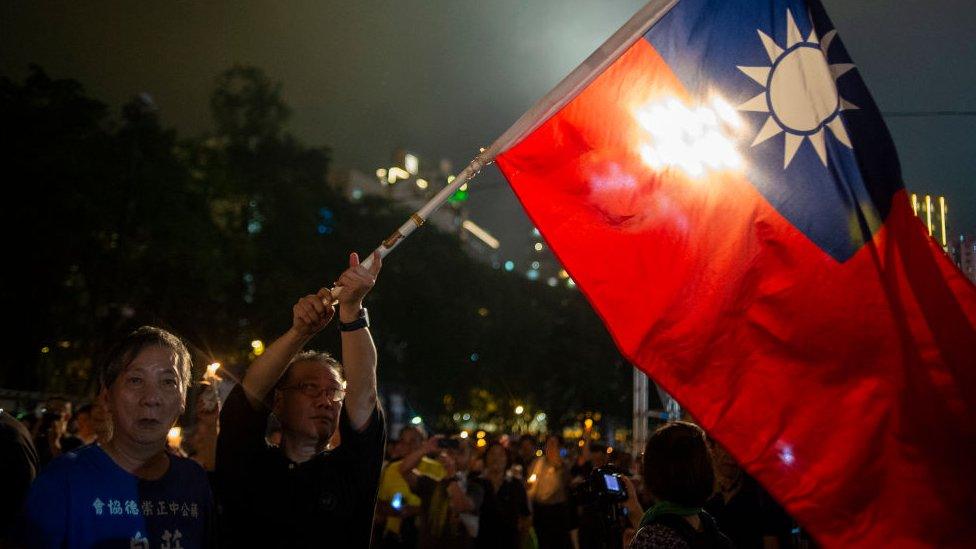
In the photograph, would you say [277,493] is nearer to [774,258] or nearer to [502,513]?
[774,258]

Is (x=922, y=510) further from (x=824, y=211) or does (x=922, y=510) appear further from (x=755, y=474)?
(x=824, y=211)

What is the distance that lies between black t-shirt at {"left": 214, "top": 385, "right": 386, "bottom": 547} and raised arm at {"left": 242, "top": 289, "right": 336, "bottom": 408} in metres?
0.08

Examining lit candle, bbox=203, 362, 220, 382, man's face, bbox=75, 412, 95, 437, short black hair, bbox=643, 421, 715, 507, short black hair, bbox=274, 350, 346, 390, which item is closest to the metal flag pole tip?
short black hair, bbox=274, 350, 346, 390


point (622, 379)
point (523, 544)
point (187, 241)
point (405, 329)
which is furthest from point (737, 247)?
point (622, 379)

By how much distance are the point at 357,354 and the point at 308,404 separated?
30 cm

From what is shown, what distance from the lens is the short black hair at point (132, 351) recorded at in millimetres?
2859

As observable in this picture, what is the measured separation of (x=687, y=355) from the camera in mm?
3998

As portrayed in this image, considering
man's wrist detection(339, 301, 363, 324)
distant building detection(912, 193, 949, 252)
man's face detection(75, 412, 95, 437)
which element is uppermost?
distant building detection(912, 193, 949, 252)

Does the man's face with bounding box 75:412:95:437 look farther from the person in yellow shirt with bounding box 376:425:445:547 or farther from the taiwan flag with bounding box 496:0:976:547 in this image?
the taiwan flag with bounding box 496:0:976:547

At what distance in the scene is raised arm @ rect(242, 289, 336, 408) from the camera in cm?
331

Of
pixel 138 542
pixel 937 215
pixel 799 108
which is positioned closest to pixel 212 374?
pixel 138 542

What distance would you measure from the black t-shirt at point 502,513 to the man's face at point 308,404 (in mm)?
7182

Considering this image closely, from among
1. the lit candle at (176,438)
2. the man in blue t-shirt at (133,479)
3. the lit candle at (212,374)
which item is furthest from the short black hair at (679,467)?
the lit candle at (212,374)

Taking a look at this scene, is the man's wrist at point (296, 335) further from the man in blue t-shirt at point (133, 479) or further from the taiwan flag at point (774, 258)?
the taiwan flag at point (774, 258)
